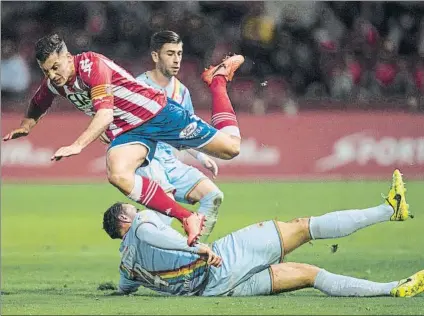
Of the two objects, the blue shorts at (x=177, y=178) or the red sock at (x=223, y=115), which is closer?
the red sock at (x=223, y=115)

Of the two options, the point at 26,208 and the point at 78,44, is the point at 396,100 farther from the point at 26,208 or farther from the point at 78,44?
the point at 26,208

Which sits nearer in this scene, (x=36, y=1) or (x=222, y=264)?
(x=222, y=264)

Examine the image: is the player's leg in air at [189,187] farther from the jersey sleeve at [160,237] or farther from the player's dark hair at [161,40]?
the jersey sleeve at [160,237]

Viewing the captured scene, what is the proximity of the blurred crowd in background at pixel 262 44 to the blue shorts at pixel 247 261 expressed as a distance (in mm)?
6476

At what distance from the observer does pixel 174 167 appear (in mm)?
8086

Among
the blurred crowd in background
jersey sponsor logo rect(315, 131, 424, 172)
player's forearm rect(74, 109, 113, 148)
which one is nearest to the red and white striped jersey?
player's forearm rect(74, 109, 113, 148)

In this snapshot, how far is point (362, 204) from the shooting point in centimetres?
1084

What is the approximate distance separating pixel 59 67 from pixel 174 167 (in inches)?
66.8

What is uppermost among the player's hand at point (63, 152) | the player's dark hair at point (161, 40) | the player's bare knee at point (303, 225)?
the player's dark hair at point (161, 40)

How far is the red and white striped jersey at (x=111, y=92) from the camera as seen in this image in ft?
22.0

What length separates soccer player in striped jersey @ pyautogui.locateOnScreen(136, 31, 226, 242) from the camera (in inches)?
312

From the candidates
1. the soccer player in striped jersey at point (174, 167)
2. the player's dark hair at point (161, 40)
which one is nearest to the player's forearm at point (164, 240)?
the soccer player in striped jersey at point (174, 167)

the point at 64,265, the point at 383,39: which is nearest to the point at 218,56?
the point at 383,39

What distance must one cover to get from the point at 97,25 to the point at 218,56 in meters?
1.68
